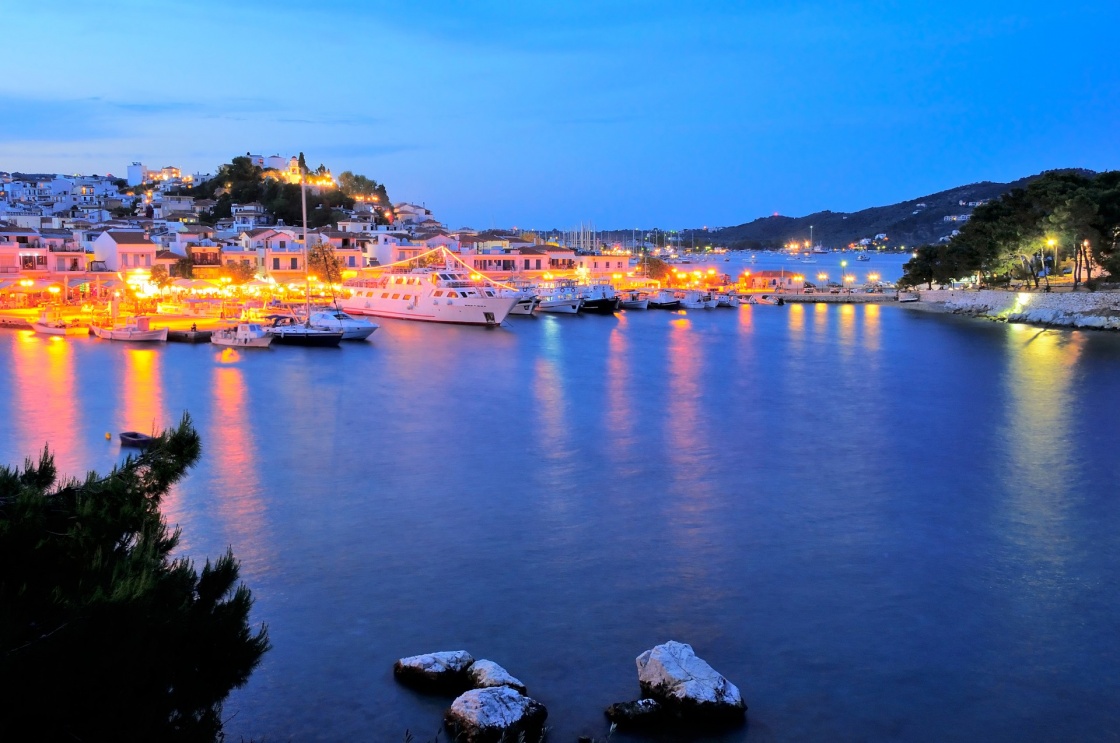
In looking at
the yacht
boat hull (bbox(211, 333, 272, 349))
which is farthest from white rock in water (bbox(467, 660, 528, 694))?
the yacht

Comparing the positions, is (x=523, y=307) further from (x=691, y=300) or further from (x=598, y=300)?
(x=691, y=300)

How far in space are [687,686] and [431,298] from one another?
28.3m

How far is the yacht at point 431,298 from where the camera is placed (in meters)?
32.3

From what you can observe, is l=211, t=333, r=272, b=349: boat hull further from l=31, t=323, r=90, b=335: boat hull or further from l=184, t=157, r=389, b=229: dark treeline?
l=184, t=157, r=389, b=229: dark treeline

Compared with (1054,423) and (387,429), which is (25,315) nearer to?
(387,429)

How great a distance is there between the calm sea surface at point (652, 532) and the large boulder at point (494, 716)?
0.16 metres

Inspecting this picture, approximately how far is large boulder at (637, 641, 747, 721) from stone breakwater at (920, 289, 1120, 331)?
30619mm

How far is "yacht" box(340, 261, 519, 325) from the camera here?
32.3 meters

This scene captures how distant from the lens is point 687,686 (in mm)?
5406

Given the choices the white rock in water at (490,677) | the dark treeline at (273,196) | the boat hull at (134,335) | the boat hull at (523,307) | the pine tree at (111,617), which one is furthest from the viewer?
the dark treeline at (273,196)

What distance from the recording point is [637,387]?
758 inches

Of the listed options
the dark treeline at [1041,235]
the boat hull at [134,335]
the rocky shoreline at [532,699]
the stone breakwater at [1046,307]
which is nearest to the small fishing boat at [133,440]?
the rocky shoreline at [532,699]

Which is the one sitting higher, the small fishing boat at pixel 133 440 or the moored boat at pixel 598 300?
the moored boat at pixel 598 300

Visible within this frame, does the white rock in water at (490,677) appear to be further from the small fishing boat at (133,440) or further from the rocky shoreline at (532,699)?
the small fishing boat at (133,440)
